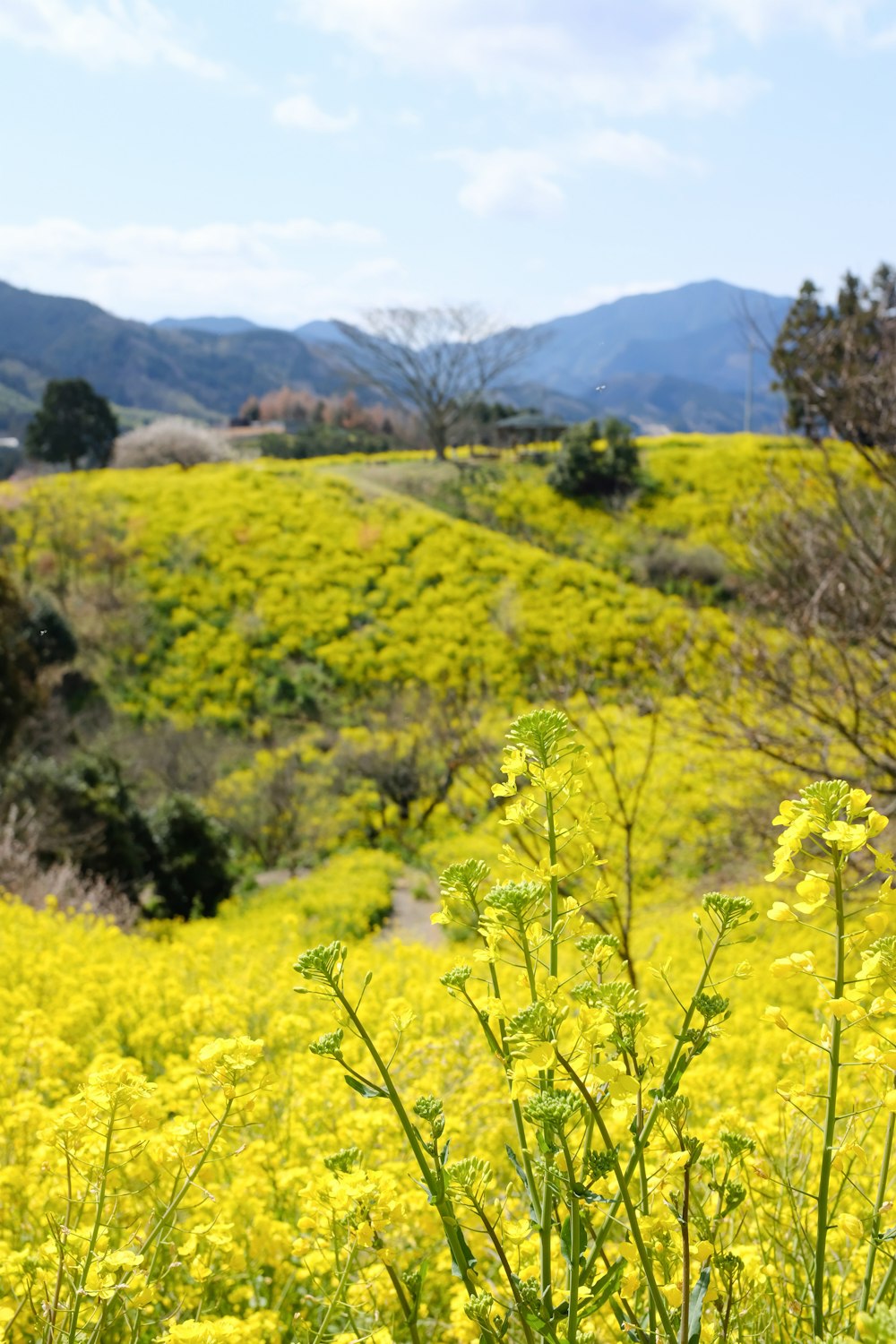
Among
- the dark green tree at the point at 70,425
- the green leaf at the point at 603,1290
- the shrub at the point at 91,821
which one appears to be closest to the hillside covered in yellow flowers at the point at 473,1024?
the green leaf at the point at 603,1290

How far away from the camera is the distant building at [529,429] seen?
114 ft

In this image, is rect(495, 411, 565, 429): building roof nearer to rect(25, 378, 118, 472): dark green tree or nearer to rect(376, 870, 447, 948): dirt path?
rect(25, 378, 118, 472): dark green tree

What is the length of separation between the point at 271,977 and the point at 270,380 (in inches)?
6560

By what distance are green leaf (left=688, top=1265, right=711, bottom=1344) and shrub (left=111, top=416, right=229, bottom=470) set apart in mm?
36162

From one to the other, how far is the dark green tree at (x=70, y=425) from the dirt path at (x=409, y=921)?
25586 mm

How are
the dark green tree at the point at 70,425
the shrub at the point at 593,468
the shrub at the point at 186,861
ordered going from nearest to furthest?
the shrub at the point at 186,861 → the shrub at the point at 593,468 → the dark green tree at the point at 70,425

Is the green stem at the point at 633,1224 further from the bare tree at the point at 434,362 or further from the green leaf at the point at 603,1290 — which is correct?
the bare tree at the point at 434,362

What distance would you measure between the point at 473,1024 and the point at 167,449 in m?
34.5

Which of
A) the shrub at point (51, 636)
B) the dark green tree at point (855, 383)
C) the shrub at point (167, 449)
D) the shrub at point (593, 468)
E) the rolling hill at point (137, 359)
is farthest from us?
the rolling hill at point (137, 359)

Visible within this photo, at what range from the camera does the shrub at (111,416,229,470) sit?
35344mm

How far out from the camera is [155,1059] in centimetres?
416

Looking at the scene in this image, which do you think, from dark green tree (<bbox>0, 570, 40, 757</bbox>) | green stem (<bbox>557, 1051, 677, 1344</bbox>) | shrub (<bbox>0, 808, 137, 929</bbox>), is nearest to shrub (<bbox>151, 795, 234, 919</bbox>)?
shrub (<bbox>0, 808, 137, 929</bbox>)

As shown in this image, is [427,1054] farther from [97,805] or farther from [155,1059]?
[97,805]

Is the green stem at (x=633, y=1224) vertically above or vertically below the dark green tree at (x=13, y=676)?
above
